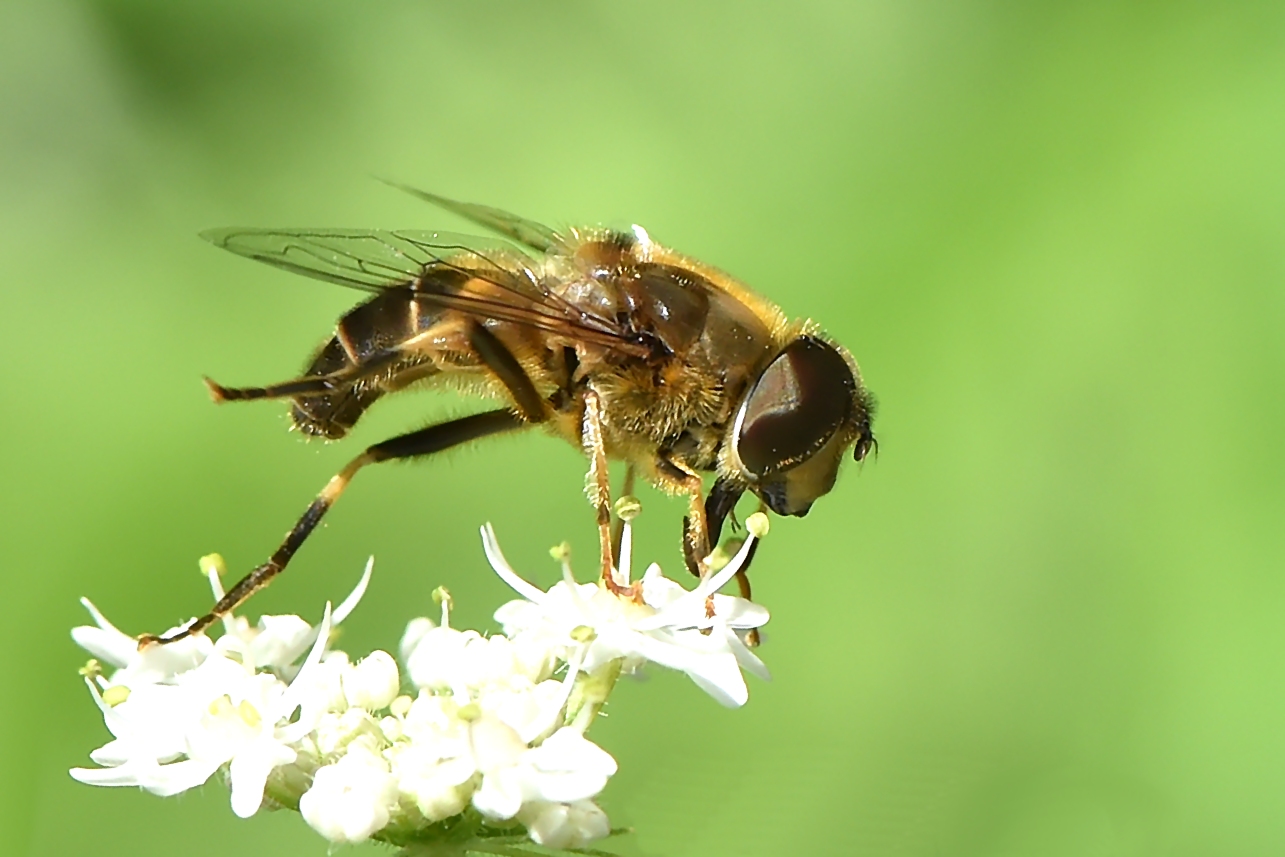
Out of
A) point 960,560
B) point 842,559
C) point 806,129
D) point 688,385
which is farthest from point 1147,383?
point 688,385

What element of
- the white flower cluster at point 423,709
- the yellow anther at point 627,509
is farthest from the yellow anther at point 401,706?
the yellow anther at point 627,509

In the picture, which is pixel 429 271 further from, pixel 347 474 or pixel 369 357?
pixel 347 474

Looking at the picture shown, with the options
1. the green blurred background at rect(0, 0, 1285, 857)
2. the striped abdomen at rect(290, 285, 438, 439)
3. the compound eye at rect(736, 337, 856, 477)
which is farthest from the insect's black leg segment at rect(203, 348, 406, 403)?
the compound eye at rect(736, 337, 856, 477)

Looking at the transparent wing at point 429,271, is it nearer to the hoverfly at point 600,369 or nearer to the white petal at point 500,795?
the hoverfly at point 600,369

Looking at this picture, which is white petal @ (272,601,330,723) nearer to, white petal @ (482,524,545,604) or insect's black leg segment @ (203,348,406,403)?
white petal @ (482,524,545,604)

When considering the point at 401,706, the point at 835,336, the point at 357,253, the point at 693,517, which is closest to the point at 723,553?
the point at 693,517

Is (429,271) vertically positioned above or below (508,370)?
above
